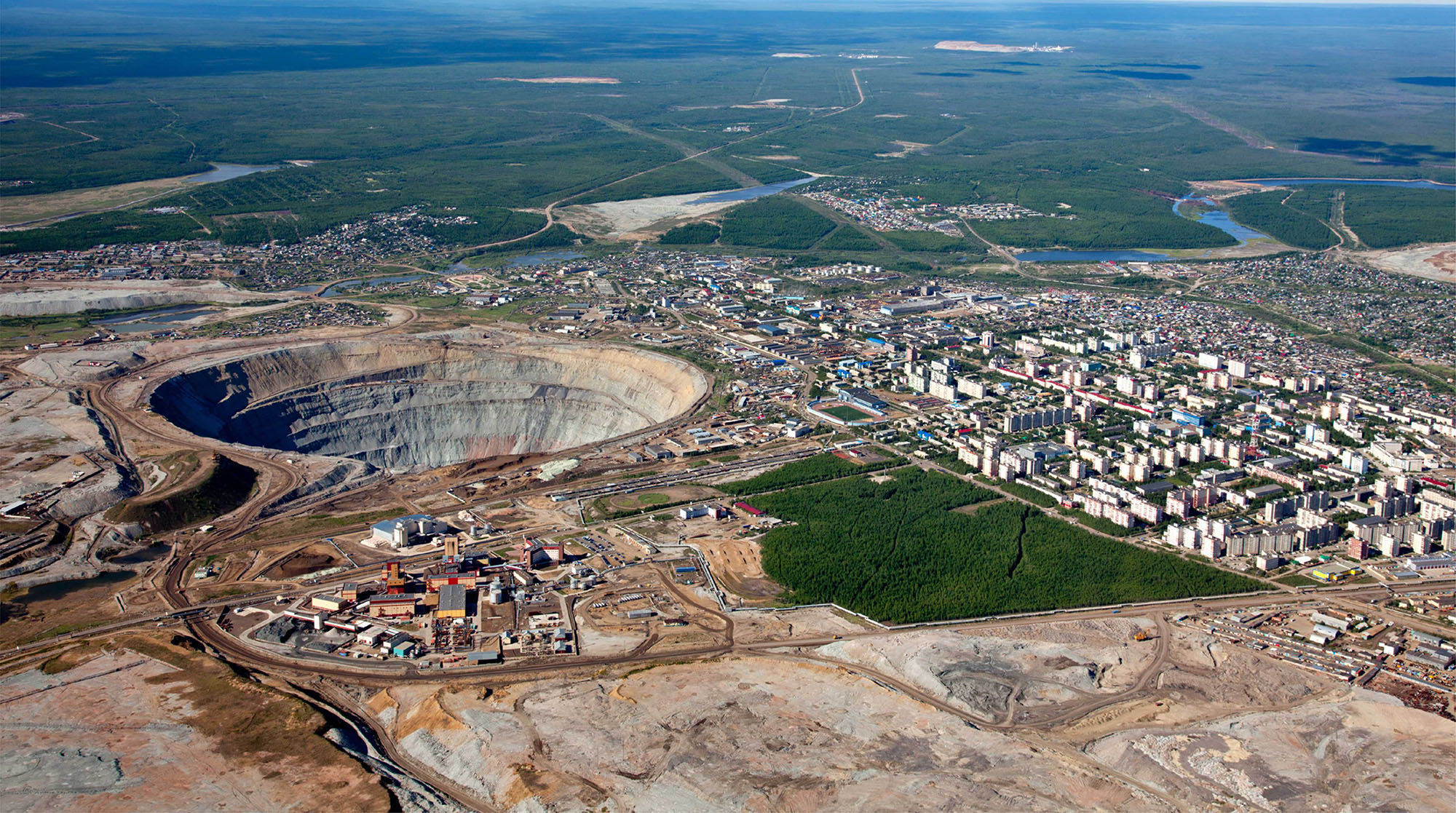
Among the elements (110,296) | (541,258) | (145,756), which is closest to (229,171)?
(541,258)

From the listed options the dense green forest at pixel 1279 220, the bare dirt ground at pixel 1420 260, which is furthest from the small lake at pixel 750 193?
the bare dirt ground at pixel 1420 260

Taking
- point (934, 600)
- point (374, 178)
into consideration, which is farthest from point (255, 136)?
point (934, 600)

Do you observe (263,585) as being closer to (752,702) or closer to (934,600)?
(752,702)

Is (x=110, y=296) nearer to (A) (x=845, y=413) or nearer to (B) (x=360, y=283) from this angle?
(B) (x=360, y=283)

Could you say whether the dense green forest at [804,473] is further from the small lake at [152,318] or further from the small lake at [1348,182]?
the small lake at [1348,182]

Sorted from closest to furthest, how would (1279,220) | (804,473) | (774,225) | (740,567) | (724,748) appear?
(724,748)
(740,567)
(804,473)
(774,225)
(1279,220)
